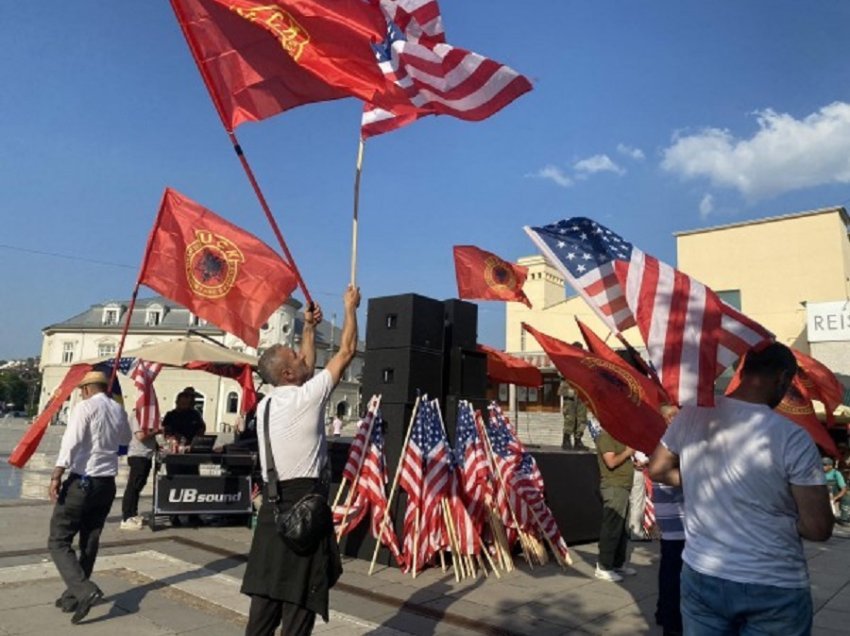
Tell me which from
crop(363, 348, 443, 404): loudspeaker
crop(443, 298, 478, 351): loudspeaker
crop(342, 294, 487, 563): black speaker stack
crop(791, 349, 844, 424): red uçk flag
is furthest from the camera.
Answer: crop(443, 298, 478, 351): loudspeaker

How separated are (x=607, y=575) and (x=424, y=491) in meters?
2.15

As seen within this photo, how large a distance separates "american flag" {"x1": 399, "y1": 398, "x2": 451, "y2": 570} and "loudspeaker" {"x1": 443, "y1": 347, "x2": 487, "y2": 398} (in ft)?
3.15

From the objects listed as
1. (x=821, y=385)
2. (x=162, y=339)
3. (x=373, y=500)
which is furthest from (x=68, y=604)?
(x=162, y=339)

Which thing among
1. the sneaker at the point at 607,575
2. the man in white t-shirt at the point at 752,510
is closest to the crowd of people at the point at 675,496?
the man in white t-shirt at the point at 752,510

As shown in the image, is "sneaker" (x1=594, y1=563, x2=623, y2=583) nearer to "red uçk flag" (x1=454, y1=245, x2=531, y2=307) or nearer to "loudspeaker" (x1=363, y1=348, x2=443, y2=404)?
"loudspeaker" (x1=363, y1=348, x2=443, y2=404)

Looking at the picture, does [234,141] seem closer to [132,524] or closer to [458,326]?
[458,326]

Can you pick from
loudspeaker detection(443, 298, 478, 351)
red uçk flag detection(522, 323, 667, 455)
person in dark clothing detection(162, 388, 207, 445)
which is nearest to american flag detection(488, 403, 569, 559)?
loudspeaker detection(443, 298, 478, 351)

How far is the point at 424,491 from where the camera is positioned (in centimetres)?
692

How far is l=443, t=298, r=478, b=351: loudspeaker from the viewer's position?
8359 mm

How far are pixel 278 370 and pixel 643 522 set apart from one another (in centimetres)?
792

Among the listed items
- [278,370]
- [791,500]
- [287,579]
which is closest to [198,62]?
[278,370]

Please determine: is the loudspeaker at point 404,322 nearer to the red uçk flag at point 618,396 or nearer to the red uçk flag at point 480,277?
the red uçk flag at point 618,396

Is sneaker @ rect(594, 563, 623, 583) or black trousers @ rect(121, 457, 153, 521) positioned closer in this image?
sneaker @ rect(594, 563, 623, 583)

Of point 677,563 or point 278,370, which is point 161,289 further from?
point 677,563
